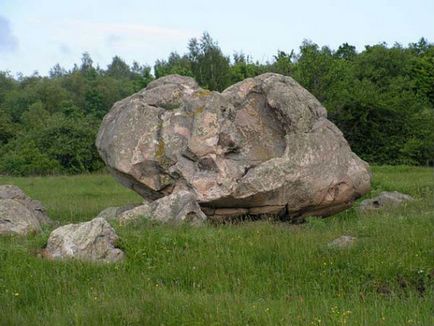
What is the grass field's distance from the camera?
742 cm

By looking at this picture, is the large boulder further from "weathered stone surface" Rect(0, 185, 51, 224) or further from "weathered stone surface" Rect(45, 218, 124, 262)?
"weathered stone surface" Rect(45, 218, 124, 262)

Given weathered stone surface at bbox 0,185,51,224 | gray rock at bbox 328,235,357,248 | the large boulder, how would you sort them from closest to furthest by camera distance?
gray rock at bbox 328,235,357,248, the large boulder, weathered stone surface at bbox 0,185,51,224

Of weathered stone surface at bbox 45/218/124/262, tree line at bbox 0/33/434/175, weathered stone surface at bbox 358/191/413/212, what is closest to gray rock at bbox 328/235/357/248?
weathered stone surface at bbox 45/218/124/262

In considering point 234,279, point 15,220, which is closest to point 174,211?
point 15,220

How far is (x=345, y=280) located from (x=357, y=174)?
7251 mm

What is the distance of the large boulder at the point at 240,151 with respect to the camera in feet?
50.8

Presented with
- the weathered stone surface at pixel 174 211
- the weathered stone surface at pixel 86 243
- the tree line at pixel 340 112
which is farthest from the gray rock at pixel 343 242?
the tree line at pixel 340 112

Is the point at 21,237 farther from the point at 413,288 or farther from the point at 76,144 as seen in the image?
the point at 76,144

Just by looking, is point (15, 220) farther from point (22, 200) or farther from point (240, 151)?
point (240, 151)

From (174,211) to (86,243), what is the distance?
377 cm

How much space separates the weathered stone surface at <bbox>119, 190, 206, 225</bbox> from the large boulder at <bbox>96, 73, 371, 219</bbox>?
858 millimetres

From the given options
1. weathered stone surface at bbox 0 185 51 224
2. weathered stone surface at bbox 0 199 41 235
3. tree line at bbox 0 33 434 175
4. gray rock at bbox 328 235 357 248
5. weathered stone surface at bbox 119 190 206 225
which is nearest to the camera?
gray rock at bbox 328 235 357 248

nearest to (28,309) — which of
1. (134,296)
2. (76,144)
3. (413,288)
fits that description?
(134,296)

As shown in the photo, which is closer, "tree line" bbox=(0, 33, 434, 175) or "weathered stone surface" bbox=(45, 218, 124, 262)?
"weathered stone surface" bbox=(45, 218, 124, 262)
